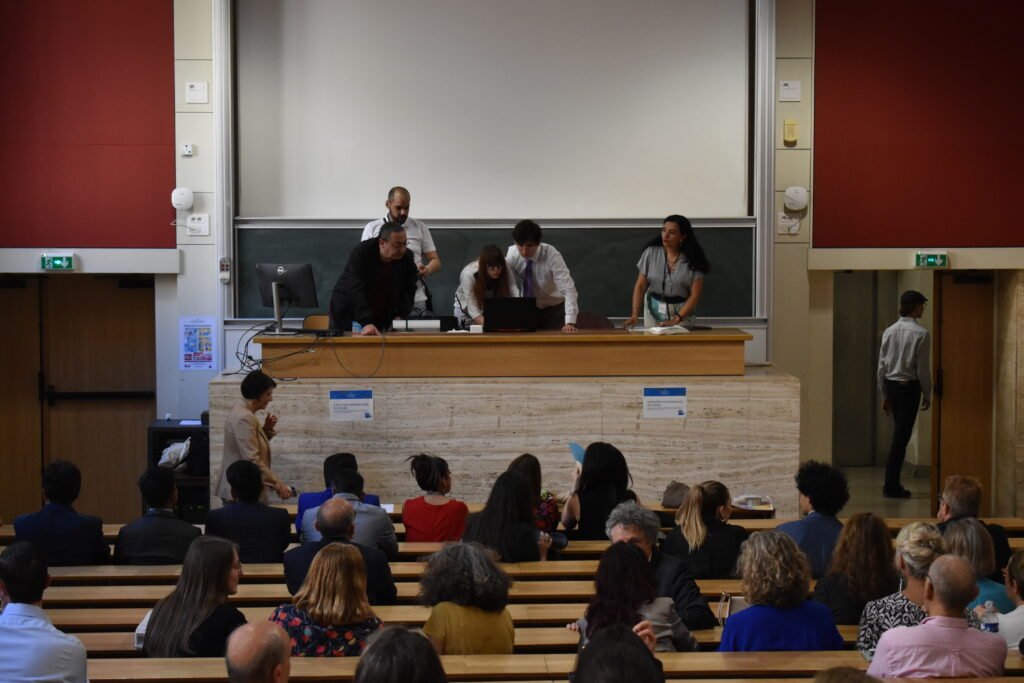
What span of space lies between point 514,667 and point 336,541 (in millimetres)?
1116

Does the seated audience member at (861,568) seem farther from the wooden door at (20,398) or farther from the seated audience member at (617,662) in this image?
the wooden door at (20,398)

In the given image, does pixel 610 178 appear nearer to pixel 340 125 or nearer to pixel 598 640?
pixel 340 125

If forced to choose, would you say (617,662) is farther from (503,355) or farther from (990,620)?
(503,355)

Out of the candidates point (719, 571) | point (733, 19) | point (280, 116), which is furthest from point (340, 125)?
point (719, 571)

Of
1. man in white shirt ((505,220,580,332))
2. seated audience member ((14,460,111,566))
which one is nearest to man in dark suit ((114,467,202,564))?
seated audience member ((14,460,111,566))

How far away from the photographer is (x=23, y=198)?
1024cm

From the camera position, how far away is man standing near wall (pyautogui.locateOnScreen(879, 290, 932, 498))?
1036 cm

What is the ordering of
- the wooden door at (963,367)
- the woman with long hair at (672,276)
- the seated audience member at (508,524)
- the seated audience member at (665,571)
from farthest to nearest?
the wooden door at (963,367)
the woman with long hair at (672,276)
the seated audience member at (508,524)
the seated audience member at (665,571)

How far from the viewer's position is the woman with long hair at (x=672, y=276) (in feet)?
28.7

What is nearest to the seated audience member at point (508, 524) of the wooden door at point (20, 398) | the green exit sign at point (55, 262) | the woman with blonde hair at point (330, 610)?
the woman with blonde hair at point (330, 610)

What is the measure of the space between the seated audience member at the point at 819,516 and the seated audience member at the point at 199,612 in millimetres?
2413

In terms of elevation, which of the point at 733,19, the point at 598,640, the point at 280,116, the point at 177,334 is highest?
the point at 733,19

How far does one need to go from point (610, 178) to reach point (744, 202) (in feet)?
3.69

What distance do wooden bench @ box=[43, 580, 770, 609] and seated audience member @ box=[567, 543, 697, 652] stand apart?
0.82 meters
